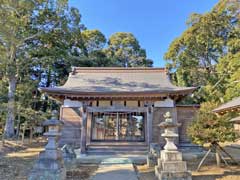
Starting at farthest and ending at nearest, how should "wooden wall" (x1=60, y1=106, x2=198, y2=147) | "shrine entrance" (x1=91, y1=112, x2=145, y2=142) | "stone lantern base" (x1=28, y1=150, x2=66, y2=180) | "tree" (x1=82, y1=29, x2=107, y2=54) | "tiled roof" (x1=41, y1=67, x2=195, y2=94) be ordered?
"tree" (x1=82, y1=29, x2=107, y2=54)
"wooden wall" (x1=60, y1=106, x2=198, y2=147)
"shrine entrance" (x1=91, y1=112, x2=145, y2=142)
"tiled roof" (x1=41, y1=67, x2=195, y2=94)
"stone lantern base" (x1=28, y1=150, x2=66, y2=180)

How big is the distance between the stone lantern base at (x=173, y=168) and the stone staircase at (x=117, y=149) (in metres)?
3.99

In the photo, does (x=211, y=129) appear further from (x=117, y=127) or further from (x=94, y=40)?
(x=94, y=40)

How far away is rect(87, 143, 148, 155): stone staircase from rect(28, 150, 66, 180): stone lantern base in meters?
4.19

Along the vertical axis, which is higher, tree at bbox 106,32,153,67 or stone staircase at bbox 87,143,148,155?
tree at bbox 106,32,153,67

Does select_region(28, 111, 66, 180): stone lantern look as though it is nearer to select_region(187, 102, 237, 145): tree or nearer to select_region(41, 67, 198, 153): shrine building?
select_region(41, 67, 198, 153): shrine building

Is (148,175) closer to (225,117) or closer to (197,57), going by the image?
(225,117)

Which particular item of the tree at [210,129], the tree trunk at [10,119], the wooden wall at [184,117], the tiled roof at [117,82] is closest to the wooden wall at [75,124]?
the wooden wall at [184,117]

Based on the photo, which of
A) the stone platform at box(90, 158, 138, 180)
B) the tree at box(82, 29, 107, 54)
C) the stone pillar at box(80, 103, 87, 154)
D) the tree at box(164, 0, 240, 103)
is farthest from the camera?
the tree at box(82, 29, 107, 54)

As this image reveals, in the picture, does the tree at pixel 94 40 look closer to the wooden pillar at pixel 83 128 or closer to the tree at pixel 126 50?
the tree at pixel 126 50

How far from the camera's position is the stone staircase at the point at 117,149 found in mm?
9617

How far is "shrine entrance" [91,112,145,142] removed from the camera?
1009cm

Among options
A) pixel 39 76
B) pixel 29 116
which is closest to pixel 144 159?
pixel 29 116

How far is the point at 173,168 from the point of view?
545 centimetres

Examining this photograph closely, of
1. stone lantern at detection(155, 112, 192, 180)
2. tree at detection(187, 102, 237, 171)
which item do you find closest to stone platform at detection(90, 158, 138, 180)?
stone lantern at detection(155, 112, 192, 180)
